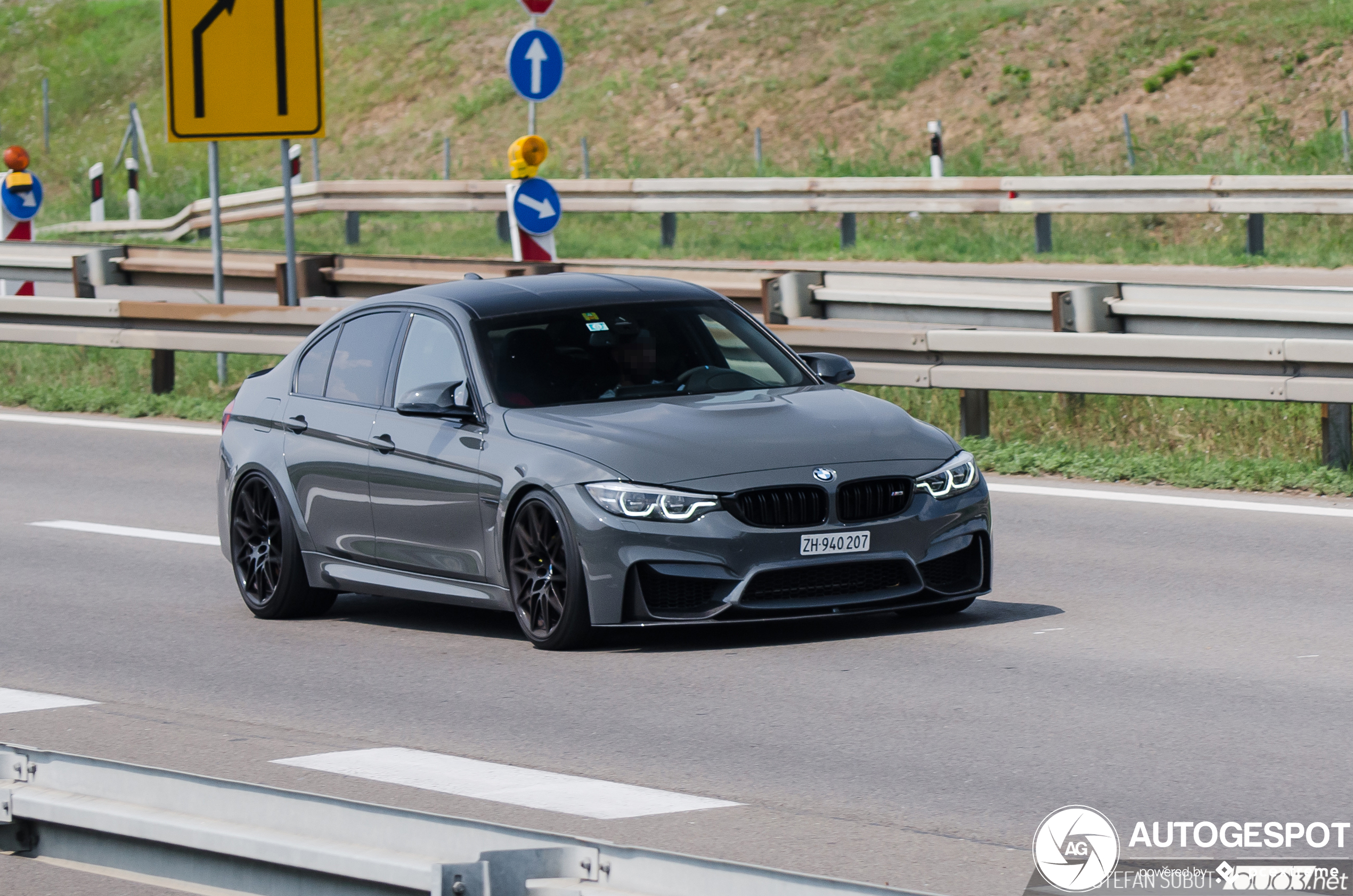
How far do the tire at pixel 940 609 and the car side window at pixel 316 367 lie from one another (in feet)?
9.22

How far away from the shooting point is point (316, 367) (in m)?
10.7

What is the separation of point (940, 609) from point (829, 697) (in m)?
1.69

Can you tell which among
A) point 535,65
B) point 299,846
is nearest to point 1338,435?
point 299,846

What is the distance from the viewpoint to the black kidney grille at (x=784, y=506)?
8703 mm

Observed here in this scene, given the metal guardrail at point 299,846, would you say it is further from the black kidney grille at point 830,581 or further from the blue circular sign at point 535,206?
the blue circular sign at point 535,206

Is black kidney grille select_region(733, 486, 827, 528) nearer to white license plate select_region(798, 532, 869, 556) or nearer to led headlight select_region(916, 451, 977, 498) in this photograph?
white license plate select_region(798, 532, 869, 556)

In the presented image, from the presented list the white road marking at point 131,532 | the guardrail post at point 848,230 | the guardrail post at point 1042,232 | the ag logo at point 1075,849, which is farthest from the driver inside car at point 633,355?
the guardrail post at point 848,230

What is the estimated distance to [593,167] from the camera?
41.0m

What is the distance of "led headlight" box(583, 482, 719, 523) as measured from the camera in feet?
28.4

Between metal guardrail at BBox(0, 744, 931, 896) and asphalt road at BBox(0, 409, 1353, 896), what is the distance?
9.3 inches

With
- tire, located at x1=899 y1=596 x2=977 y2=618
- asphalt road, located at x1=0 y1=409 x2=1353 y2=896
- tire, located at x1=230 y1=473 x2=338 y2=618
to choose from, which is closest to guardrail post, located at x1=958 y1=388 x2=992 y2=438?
asphalt road, located at x1=0 y1=409 x2=1353 y2=896

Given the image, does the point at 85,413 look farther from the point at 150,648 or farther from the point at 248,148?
the point at 248,148

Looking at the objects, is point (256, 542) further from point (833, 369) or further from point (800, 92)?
point (800, 92)

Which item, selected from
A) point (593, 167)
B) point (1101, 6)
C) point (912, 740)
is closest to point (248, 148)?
point (593, 167)
